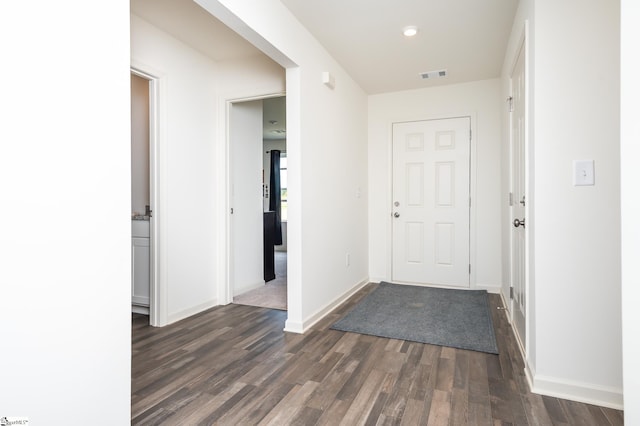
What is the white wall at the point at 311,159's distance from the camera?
2584 millimetres

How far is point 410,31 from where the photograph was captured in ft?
9.98

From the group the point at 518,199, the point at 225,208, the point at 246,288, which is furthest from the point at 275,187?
the point at 518,199

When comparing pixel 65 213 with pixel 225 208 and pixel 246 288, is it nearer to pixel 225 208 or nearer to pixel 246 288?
pixel 225 208

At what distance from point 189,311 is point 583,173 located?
123 inches

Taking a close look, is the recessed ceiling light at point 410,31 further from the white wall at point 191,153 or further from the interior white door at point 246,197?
the interior white door at point 246,197

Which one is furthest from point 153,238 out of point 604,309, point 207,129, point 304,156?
point 604,309

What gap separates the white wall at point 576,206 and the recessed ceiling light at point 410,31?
119 cm

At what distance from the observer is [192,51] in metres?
3.43

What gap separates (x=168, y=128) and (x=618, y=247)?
3210 millimetres

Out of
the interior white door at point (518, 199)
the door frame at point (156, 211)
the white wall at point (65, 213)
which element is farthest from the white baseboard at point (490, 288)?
the white wall at point (65, 213)

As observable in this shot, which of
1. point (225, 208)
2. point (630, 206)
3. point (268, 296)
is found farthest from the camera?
point (268, 296)

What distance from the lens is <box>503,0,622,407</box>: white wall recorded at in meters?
1.84

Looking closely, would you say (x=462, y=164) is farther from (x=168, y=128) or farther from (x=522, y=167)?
(x=168, y=128)

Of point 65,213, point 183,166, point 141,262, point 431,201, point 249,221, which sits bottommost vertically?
point 141,262
